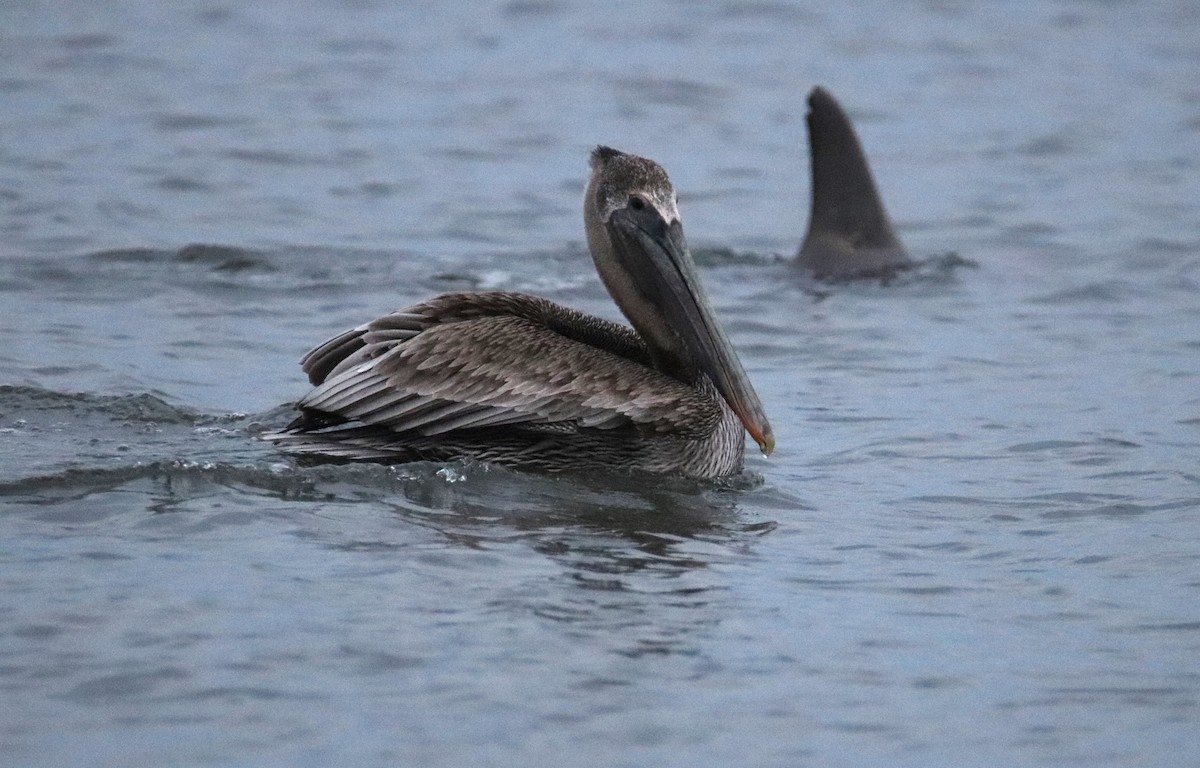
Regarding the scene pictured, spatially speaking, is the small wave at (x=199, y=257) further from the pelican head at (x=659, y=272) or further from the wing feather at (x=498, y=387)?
the pelican head at (x=659, y=272)

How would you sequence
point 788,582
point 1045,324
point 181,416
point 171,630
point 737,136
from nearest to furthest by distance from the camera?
point 171,630, point 788,582, point 181,416, point 1045,324, point 737,136

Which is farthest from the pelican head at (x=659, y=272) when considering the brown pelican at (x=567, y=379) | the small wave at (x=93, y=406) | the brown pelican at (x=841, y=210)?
the brown pelican at (x=841, y=210)

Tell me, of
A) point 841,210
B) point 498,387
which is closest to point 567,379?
point 498,387

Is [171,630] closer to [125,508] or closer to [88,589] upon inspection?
[88,589]

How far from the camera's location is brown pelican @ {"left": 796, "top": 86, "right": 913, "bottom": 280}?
10.2 metres

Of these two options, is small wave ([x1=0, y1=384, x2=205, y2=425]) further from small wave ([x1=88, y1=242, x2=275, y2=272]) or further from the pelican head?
small wave ([x1=88, y1=242, x2=275, y2=272])

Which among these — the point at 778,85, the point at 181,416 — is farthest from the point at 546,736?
the point at 778,85

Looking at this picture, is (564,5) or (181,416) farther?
(564,5)

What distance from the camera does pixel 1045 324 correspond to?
9625mm

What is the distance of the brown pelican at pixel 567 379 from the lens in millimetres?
6391

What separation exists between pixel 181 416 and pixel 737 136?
862 centimetres

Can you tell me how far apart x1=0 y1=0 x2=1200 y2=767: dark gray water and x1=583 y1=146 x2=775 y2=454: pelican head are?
0.40 m

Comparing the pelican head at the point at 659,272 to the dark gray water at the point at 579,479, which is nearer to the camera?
the dark gray water at the point at 579,479

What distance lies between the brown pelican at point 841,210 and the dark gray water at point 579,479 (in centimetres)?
23
